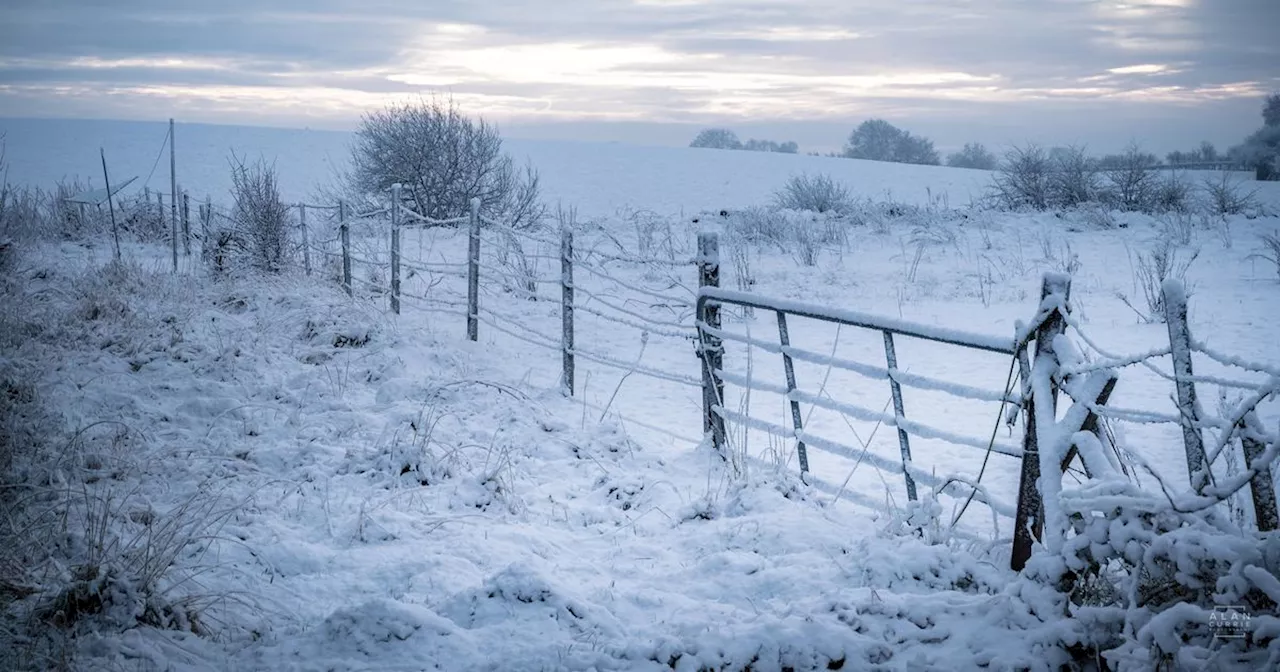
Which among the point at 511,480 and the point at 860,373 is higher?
the point at 860,373

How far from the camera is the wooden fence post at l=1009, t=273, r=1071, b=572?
3055mm

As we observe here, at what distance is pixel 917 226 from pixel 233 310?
1451 centimetres

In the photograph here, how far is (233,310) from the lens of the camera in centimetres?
897

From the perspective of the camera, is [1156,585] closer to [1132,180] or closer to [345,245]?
[345,245]

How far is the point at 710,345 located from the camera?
17.5ft

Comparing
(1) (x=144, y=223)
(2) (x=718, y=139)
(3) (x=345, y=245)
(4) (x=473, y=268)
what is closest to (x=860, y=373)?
(4) (x=473, y=268)

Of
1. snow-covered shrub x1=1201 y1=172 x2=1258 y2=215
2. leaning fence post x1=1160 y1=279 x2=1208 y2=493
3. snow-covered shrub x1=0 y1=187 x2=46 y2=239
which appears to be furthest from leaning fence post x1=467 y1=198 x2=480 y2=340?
snow-covered shrub x1=1201 y1=172 x2=1258 y2=215

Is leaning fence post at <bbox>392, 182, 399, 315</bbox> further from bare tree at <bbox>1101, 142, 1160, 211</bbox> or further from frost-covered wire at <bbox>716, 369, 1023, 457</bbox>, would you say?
bare tree at <bbox>1101, 142, 1160, 211</bbox>

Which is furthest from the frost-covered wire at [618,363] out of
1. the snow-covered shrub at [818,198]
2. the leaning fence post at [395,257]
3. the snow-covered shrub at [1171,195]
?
the snow-covered shrub at [1171,195]

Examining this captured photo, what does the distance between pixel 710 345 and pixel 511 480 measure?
1.59m

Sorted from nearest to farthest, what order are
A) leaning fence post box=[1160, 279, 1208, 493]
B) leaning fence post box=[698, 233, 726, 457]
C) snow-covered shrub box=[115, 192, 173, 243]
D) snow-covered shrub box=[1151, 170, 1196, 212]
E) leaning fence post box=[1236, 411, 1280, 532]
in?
leaning fence post box=[1236, 411, 1280, 532] < leaning fence post box=[1160, 279, 1208, 493] < leaning fence post box=[698, 233, 726, 457] < snow-covered shrub box=[115, 192, 173, 243] < snow-covered shrub box=[1151, 170, 1196, 212]

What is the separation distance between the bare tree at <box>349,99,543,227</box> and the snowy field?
781 centimetres

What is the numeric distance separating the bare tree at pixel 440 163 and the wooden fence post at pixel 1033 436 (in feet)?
54.8

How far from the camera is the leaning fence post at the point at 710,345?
5.32 meters
